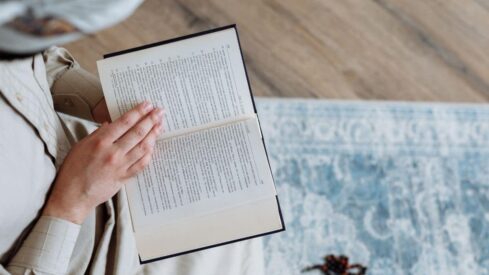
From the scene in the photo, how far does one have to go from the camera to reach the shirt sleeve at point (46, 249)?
68cm

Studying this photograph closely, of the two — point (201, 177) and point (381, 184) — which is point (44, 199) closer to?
point (201, 177)

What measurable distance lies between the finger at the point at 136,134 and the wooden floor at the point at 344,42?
0.60m

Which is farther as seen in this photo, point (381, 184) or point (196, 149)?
point (381, 184)

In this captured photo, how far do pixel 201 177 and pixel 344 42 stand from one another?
735mm

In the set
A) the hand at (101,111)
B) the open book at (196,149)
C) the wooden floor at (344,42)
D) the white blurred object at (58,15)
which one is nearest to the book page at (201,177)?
the open book at (196,149)

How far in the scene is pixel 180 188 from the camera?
77cm

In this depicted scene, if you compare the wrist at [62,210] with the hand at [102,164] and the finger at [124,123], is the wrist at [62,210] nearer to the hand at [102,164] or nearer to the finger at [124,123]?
the hand at [102,164]

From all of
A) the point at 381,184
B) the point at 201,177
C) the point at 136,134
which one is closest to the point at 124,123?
the point at 136,134

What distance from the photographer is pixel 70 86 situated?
837mm

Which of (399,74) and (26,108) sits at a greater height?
(399,74)

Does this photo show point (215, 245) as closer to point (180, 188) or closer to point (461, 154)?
point (180, 188)

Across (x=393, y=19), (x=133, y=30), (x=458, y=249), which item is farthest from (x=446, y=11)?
(x=133, y=30)

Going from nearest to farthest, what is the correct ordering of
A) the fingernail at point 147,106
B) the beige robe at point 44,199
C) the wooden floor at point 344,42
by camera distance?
the beige robe at point 44,199
the fingernail at point 147,106
the wooden floor at point 344,42

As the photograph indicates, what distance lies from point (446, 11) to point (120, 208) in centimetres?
102
